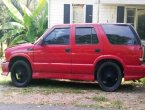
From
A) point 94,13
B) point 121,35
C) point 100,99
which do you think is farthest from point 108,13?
point 100,99

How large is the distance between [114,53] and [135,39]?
721 millimetres

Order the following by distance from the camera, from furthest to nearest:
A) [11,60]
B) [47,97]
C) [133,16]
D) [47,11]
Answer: [47,11] < [133,16] < [11,60] < [47,97]

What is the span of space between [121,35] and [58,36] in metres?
1.88

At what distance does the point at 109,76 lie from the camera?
10977 mm

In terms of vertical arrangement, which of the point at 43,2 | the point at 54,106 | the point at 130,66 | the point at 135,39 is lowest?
the point at 54,106

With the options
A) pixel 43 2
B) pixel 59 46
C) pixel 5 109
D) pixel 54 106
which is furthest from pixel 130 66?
pixel 43 2

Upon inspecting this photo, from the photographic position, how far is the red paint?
10.8 m

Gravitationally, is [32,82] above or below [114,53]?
below

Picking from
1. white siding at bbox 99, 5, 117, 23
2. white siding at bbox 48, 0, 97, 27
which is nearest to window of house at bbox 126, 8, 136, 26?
white siding at bbox 99, 5, 117, 23

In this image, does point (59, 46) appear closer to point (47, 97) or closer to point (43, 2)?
point (47, 97)

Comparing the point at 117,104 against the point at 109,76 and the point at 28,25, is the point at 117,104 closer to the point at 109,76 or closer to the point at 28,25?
the point at 109,76

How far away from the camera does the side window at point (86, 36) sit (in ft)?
36.2

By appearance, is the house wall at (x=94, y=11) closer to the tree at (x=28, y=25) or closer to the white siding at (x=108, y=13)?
the white siding at (x=108, y=13)

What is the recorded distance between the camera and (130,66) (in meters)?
10.8
